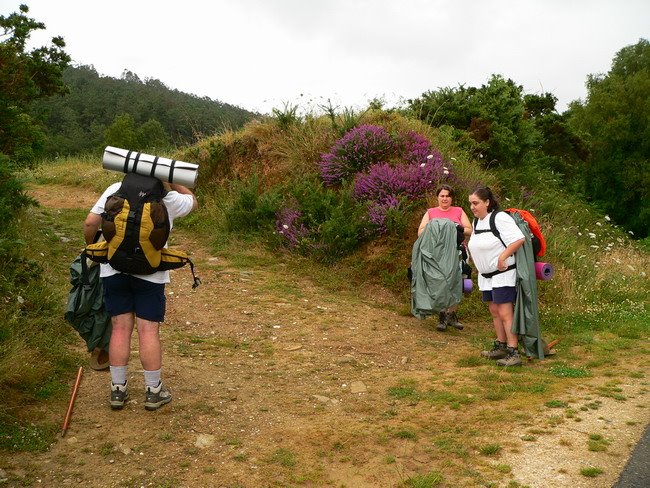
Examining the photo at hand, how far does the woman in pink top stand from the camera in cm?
729

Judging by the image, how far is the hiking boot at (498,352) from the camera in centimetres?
599

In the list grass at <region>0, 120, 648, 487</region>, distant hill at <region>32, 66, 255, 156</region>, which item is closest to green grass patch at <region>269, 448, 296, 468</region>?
grass at <region>0, 120, 648, 487</region>

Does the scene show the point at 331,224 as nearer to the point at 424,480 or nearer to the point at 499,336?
the point at 499,336

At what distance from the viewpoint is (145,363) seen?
4328mm

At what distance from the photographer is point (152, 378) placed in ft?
14.3

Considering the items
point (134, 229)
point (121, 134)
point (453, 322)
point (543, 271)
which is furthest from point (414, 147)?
point (121, 134)

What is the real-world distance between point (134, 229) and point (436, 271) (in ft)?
13.5

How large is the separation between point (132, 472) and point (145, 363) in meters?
0.91

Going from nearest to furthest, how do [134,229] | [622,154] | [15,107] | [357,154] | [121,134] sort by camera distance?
[134,229] < [15,107] < [357,154] < [622,154] < [121,134]

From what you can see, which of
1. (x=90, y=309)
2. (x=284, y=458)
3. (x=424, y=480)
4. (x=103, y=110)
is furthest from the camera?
(x=103, y=110)

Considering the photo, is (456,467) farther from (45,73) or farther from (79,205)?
(79,205)

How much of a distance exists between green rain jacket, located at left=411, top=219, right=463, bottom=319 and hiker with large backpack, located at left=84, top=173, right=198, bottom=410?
3604 millimetres

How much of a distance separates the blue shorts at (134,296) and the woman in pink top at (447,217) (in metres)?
3.97

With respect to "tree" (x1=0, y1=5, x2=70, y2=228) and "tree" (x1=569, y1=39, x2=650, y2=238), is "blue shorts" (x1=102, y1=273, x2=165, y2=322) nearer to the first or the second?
"tree" (x1=0, y1=5, x2=70, y2=228)
